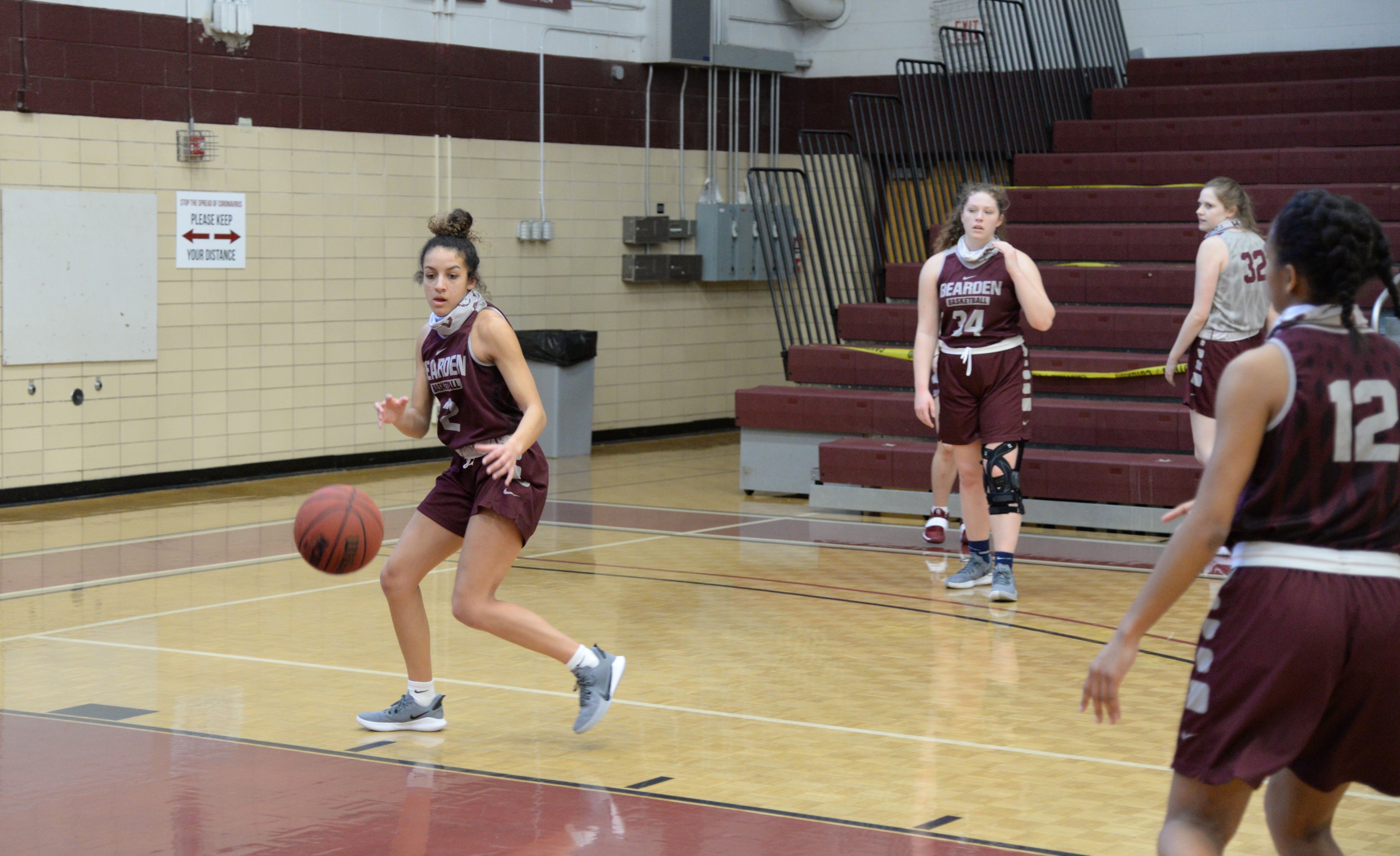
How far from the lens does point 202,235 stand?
35.3 ft

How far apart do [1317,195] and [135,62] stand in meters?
9.19

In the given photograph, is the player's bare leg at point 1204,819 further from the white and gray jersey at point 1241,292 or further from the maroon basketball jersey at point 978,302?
the white and gray jersey at point 1241,292

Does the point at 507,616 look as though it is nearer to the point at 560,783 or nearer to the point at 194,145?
the point at 560,783

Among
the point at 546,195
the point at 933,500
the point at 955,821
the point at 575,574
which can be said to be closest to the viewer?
the point at 955,821

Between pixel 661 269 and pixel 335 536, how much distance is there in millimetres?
9454

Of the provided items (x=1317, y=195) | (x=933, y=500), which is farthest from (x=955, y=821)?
(x=933, y=500)

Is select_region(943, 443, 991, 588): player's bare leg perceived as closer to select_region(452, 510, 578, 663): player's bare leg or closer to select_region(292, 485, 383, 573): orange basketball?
select_region(452, 510, 578, 663): player's bare leg

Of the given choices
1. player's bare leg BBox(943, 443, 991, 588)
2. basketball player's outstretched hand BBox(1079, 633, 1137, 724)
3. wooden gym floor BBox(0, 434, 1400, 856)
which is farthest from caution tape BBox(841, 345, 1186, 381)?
basketball player's outstretched hand BBox(1079, 633, 1137, 724)

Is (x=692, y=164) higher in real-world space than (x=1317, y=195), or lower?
higher

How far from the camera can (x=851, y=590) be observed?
24.1ft

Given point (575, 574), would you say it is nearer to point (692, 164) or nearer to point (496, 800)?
point (496, 800)

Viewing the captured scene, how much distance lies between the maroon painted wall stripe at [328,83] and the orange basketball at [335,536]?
6273 mm

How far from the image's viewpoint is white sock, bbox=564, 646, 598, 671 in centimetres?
476

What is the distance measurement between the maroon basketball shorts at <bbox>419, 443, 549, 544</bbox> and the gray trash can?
24.9 ft
